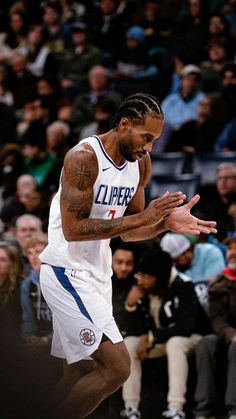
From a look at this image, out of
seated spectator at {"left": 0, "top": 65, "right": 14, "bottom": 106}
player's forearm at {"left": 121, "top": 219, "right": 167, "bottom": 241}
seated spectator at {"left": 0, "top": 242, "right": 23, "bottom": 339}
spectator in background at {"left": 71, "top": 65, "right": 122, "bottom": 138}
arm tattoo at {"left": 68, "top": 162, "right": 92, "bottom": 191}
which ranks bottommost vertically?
seated spectator at {"left": 0, "top": 242, "right": 23, "bottom": 339}

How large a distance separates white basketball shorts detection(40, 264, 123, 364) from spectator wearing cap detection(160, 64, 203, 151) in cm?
536

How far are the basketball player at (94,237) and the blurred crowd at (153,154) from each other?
0.24 meters

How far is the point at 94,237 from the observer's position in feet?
17.2

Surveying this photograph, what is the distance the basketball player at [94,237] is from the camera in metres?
5.27

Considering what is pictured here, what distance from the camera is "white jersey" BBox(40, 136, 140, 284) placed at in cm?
545

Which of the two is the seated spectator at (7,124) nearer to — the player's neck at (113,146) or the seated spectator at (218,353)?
the seated spectator at (218,353)

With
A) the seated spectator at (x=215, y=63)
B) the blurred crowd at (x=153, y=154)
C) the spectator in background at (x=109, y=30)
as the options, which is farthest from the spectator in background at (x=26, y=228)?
the spectator in background at (x=109, y=30)

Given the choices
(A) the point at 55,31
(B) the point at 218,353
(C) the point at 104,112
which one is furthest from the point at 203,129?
(A) the point at 55,31

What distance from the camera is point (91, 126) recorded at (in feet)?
36.7

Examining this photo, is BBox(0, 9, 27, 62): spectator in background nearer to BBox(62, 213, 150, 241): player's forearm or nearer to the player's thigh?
BBox(62, 213, 150, 241): player's forearm

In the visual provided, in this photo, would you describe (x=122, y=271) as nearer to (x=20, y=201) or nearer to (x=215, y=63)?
(x=20, y=201)

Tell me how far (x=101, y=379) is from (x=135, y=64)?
8.14 meters

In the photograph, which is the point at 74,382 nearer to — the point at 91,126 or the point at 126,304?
the point at 126,304

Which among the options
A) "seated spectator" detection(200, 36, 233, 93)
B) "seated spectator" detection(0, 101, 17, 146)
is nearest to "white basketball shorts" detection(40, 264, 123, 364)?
"seated spectator" detection(200, 36, 233, 93)
